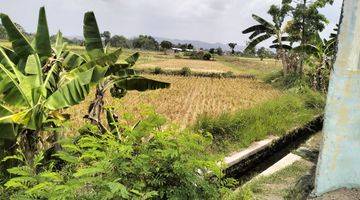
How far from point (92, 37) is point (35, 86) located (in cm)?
162

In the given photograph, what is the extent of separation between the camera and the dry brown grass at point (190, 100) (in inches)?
542

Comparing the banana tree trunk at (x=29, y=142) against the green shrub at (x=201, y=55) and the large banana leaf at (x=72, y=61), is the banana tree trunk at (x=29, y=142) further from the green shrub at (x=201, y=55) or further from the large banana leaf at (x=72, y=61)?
the green shrub at (x=201, y=55)

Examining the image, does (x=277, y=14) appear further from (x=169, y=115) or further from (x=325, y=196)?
(x=325, y=196)

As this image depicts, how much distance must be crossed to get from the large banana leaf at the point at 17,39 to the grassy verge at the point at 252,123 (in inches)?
128

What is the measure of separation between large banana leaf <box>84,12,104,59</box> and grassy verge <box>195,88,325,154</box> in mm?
2320

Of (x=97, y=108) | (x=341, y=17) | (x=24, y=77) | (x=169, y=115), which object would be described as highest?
(x=341, y=17)

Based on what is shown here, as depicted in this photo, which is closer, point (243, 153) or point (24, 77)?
point (24, 77)

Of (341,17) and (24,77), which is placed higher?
(341,17)

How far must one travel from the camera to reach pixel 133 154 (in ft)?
14.4

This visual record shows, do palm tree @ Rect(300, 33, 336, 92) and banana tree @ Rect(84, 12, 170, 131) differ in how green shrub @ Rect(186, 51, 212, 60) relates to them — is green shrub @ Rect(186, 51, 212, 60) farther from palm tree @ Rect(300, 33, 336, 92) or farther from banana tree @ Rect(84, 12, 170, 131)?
banana tree @ Rect(84, 12, 170, 131)

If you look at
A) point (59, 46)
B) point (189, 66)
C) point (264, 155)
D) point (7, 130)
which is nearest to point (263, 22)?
point (189, 66)

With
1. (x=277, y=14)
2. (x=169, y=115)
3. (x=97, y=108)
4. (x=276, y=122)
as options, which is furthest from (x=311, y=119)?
(x=277, y=14)

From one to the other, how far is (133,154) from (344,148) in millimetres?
2598

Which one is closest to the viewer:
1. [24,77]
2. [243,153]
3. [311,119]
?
[24,77]
